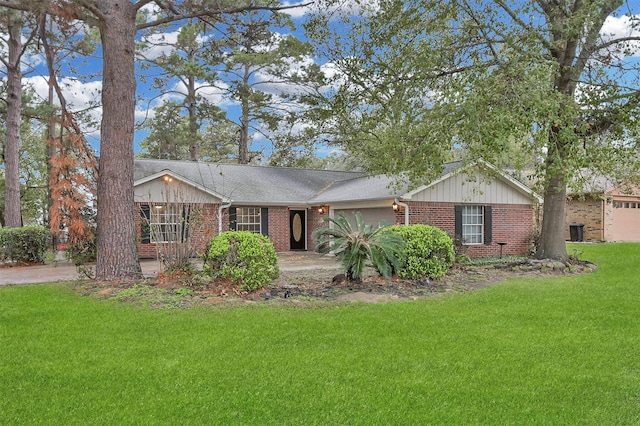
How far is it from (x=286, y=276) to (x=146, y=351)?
5.85m

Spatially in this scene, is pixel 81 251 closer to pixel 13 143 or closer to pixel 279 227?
pixel 13 143

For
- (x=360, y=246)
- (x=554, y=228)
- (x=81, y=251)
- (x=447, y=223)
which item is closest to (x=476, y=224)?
(x=447, y=223)

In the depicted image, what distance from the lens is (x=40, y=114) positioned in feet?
59.3

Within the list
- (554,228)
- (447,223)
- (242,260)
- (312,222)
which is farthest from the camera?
(312,222)

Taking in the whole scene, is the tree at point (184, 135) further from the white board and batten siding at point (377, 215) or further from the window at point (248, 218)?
the white board and batten siding at point (377, 215)

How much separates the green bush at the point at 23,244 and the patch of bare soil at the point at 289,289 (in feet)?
18.8

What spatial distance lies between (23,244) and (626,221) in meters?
25.0

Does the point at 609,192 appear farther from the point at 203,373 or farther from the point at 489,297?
the point at 203,373

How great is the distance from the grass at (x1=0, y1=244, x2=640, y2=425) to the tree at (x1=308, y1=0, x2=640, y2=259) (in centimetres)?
331

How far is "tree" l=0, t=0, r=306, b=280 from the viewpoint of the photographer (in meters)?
9.43

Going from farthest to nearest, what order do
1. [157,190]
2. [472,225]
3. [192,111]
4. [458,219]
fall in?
[192,111], [472,225], [157,190], [458,219]

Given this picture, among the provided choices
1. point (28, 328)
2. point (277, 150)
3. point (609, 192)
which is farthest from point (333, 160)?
point (28, 328)

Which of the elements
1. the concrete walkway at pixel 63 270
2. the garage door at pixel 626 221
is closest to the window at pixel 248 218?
the concrete walkway at pixel 63 270

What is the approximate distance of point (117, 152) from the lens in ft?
31.6
